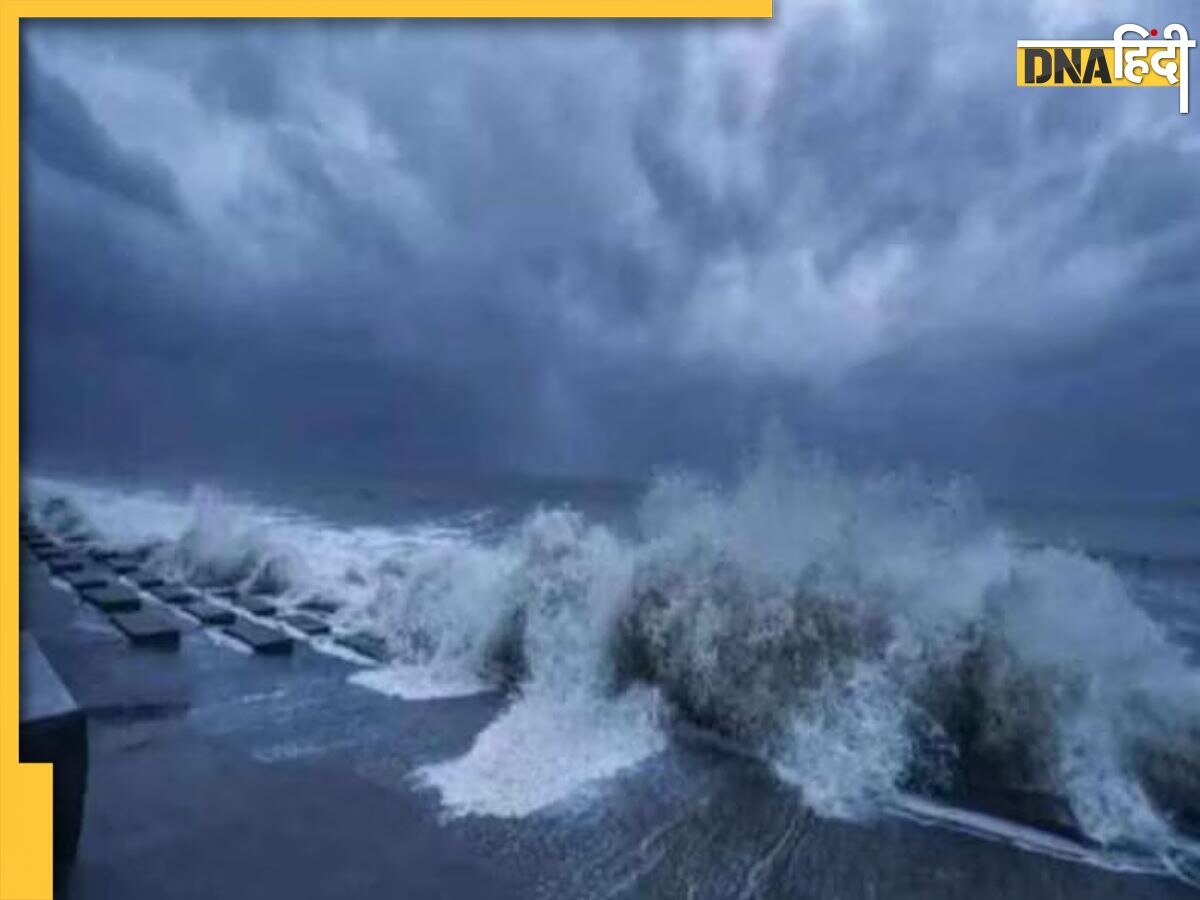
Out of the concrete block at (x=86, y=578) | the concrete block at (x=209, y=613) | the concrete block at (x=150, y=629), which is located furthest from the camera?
the concrete block at (x=86, y=578)

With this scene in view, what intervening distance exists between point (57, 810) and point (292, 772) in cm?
153

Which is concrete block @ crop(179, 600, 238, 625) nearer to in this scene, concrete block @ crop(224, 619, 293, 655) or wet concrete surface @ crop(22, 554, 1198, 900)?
concrete block @ crop(224, 619, 293, 655)

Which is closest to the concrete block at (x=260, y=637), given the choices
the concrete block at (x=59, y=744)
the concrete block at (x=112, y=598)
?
the concrete block at (x=112, y=598)

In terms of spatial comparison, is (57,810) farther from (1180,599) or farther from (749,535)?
(1180,599)

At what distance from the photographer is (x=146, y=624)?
7832 mm

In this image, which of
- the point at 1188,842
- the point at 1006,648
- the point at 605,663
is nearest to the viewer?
the point at 1188,842

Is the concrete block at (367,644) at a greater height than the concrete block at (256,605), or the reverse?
the concrete block at (256,605)

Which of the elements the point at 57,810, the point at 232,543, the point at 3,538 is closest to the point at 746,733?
the point at 57,810

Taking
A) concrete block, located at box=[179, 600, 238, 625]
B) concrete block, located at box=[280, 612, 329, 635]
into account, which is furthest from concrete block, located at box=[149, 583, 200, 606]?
concrete block, located at box=[280, 612, 329, 635]

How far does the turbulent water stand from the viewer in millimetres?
4836

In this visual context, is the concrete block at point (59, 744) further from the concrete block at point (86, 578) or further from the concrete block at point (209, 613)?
the concrete block at point (86, 578)

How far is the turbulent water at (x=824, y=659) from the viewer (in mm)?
4836

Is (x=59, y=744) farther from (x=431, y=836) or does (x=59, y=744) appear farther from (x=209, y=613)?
(x=209, y=613)

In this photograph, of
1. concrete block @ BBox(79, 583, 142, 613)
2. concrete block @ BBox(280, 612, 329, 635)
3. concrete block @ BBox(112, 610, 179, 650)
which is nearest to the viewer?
concrete block @ BBox(112, 610, 179, 650)
